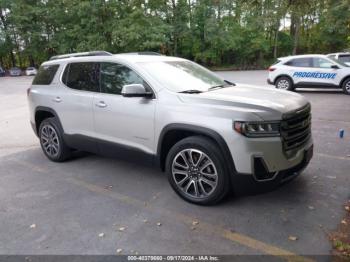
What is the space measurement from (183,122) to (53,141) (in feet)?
9.52

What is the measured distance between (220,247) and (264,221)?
683 millimetres

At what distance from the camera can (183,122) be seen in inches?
148

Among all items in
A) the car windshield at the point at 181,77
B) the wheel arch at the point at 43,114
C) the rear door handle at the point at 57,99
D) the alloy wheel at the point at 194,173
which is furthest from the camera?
the wheel arch at the point at 43,114

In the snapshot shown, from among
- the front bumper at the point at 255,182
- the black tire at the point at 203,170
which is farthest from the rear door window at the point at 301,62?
the black tire at the point at 203,170

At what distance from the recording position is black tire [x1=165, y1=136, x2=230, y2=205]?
3.60m

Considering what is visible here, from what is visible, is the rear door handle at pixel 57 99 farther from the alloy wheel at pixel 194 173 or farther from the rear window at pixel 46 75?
the alloy wheel at pixel 194 173

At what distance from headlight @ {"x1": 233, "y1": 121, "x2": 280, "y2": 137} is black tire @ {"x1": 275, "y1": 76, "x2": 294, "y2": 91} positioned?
10.5m

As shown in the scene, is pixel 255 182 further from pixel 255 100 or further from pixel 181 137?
pixel 181 137

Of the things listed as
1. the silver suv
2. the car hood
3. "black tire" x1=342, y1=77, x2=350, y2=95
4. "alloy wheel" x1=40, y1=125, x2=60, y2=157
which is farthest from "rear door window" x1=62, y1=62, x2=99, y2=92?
"black tire" x1=342, y1=77, x2=350, y2=95

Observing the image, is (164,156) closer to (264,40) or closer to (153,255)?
(153,255)

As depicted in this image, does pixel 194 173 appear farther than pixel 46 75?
No

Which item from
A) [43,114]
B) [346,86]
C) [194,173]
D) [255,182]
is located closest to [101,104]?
[194,173]

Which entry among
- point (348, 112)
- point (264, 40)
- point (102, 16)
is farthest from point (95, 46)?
point (348, 112)

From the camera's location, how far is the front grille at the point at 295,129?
3484 millimetres
